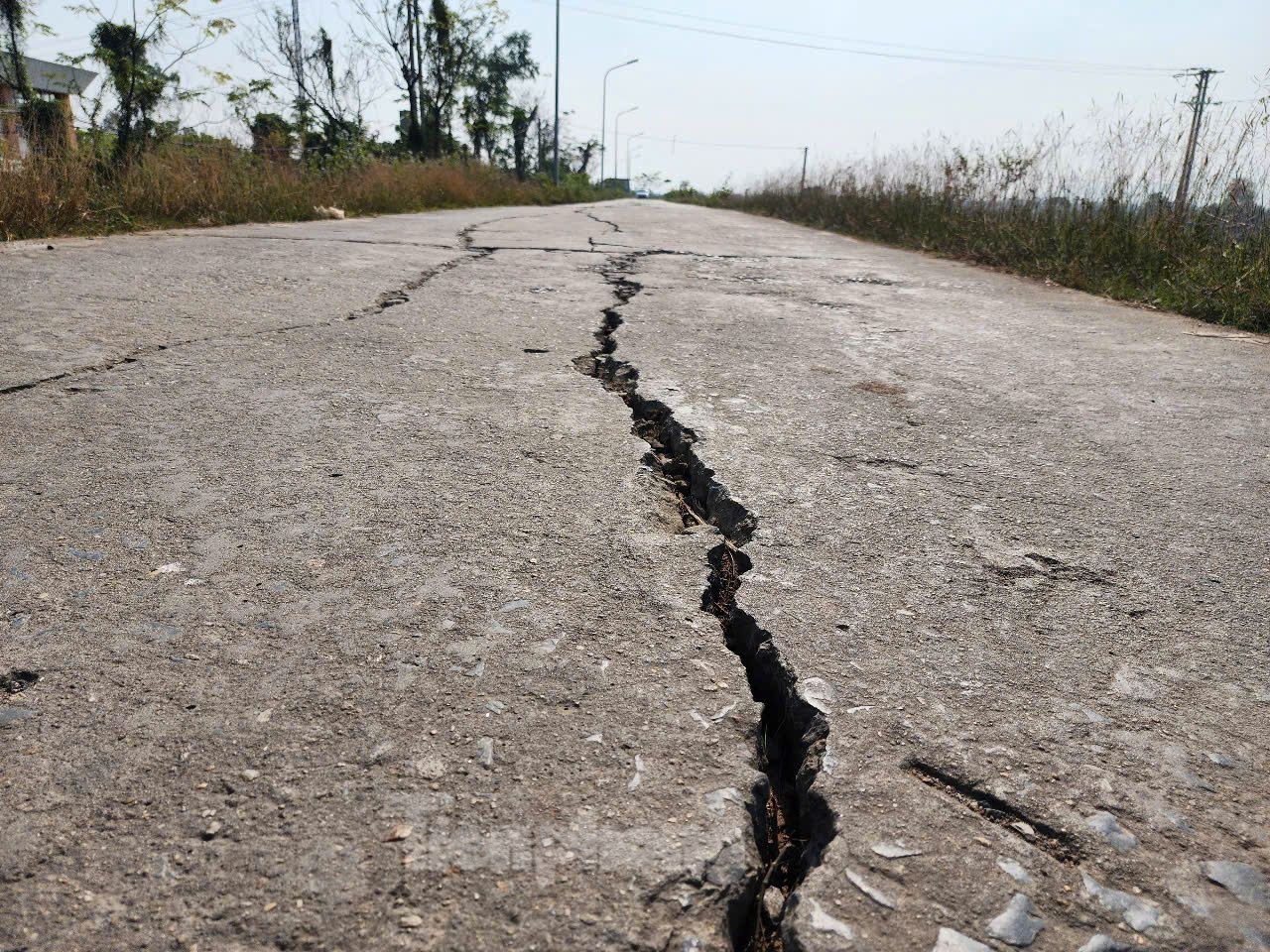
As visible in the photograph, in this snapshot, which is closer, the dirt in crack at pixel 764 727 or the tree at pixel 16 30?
the dirt in crack at pixel 764 727

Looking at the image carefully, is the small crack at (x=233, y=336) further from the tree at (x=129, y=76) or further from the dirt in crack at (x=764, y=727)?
the tree at (x=129, y=76)

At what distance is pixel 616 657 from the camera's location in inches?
45.1

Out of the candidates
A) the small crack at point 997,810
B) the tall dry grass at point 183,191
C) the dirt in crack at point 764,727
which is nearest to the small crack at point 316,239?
the tall dry grass at point 183,191

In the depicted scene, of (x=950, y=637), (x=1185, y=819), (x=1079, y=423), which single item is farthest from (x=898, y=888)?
(x=1079, y=423)

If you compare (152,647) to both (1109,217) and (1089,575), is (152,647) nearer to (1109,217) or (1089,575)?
(1089,575)

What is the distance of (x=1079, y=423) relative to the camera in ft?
7.32

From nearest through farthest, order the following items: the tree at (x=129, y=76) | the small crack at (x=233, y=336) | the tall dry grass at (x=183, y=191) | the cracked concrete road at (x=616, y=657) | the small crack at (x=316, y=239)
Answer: the cracked concrete road at (x=616, y=657), the small crack at (x=233, y=336), the tall dry grass at (x=183, y=191), the small crack at (x=316, y=239), the tree at (x=129, y=76)

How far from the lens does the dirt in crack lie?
2.74ft

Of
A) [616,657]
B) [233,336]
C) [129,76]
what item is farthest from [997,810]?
[129,76]

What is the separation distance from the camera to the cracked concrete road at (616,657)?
0.80 metres

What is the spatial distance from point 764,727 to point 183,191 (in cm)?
625

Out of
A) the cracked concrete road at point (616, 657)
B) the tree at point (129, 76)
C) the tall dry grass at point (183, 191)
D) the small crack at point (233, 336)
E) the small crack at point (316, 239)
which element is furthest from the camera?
the tree at point (129, 76)

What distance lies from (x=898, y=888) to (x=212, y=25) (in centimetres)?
878

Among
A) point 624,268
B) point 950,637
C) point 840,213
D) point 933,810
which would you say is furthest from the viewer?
point 840,213
